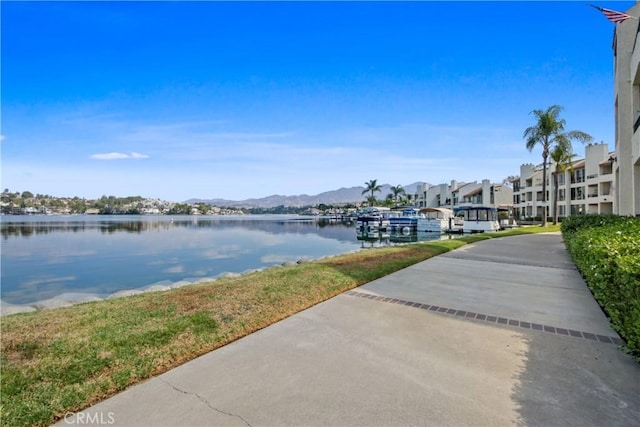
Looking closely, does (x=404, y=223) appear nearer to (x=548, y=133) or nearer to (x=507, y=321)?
(x=548, y=133)

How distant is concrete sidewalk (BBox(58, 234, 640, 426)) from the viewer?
2533 mm

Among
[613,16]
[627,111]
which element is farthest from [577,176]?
[613,16]

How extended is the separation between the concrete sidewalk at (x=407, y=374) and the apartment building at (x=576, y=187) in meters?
30.7

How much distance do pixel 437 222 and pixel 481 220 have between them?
685 centimetres

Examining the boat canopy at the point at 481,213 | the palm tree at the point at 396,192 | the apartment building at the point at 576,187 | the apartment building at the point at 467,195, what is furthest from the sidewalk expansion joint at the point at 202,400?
the palm tree at the point at 396,192

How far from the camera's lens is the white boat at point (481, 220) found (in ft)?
110

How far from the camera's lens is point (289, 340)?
4039 millimetres

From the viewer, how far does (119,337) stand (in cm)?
394

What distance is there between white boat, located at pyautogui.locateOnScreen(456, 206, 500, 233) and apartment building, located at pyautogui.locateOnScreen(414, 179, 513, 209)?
17588mm

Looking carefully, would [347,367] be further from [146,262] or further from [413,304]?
[146,262]

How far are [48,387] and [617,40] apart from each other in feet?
66.5

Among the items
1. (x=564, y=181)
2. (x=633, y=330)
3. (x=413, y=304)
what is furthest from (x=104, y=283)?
(x=564, y=181)

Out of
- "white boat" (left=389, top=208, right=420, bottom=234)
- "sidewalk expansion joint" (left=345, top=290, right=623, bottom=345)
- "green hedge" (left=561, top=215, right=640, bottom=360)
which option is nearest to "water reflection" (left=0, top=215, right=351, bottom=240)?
"white boat" (left=389, top=208, right=420, bottom=234)

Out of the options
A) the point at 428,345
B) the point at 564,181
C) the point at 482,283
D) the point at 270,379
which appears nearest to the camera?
the point at 270,379
